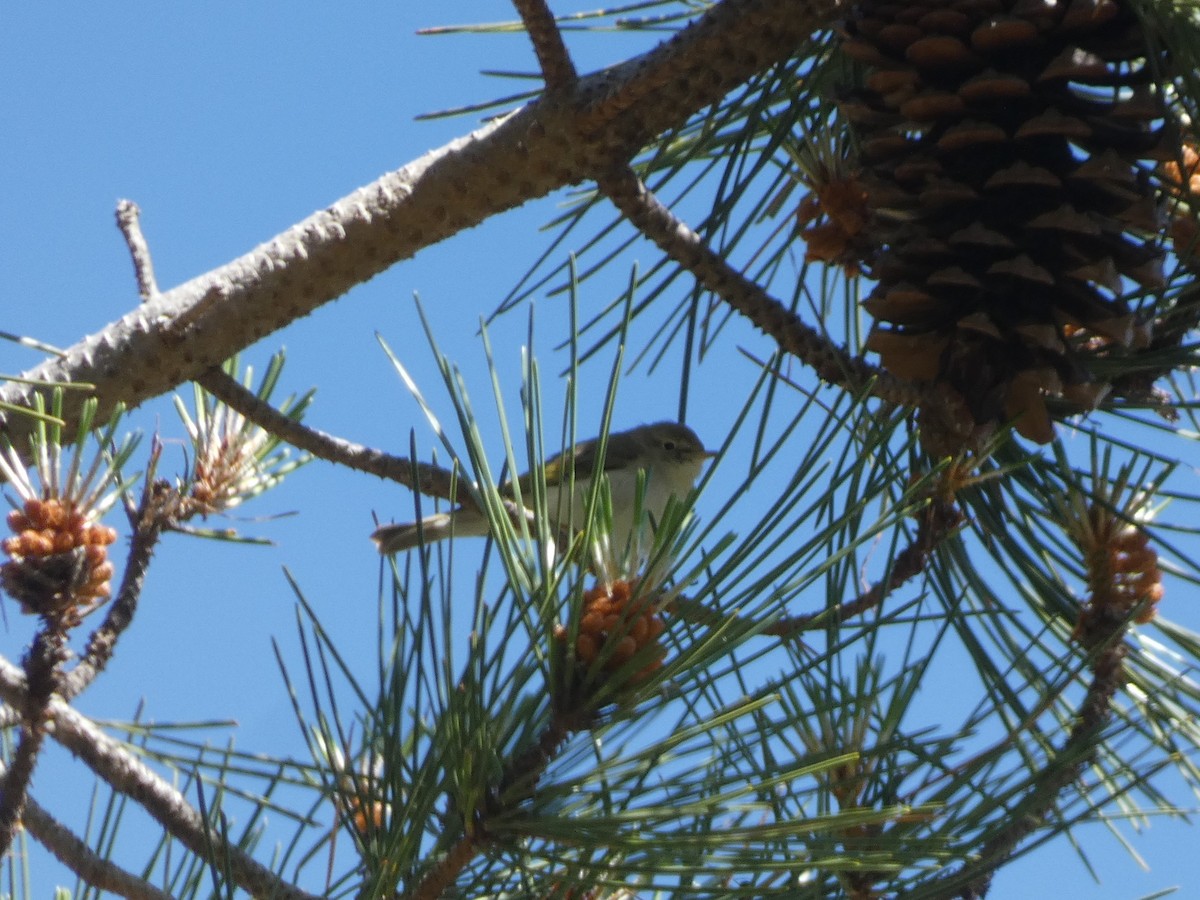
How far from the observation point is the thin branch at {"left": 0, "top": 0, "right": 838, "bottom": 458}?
1811mm

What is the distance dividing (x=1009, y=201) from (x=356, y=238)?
835 mm

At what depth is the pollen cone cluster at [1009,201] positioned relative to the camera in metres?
1.59

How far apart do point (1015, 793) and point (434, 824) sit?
1.91 feet

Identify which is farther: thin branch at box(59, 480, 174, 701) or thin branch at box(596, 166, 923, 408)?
thin branch at box(59, 480, 174, 701)

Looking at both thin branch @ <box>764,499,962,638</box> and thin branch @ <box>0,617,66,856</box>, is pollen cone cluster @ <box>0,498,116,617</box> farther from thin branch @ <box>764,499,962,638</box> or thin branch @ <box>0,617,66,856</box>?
thin branch @ <box>764,499,962,638</box>

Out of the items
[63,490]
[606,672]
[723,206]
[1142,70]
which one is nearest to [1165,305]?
[1142,70]

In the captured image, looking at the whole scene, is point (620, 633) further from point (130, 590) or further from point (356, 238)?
point (130, 590)

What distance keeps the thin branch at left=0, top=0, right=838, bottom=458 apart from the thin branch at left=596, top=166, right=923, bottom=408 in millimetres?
46

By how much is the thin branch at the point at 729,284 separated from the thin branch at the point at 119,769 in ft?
2.88

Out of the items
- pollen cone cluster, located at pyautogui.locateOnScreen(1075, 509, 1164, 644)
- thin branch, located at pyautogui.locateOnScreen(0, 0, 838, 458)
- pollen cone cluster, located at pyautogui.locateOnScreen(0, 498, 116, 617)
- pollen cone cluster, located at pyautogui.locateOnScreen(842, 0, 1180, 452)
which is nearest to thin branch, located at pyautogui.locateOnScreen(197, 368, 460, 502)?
thin branch, located at pyautogui.locateOnScreen(0, 0, 838, 458)

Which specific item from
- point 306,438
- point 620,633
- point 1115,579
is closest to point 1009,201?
point 1115,579

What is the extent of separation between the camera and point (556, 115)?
1.80m

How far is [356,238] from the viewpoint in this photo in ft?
6.18

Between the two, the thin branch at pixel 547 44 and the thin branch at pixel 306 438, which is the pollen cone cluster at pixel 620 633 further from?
the thin branch at pixel 547 44
